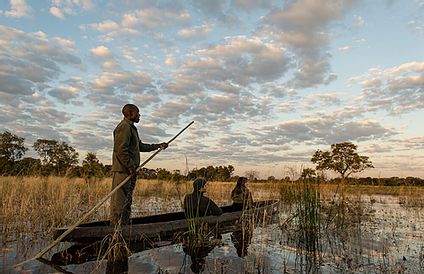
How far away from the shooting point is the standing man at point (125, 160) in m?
5.87

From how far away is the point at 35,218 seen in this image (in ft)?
24.8

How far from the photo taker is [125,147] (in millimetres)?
5934

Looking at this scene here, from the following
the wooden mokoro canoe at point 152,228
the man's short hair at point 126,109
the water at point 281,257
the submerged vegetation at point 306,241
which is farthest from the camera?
the man's short hair at point 126,109

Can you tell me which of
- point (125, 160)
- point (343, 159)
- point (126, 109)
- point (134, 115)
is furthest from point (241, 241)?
point (343, 159)

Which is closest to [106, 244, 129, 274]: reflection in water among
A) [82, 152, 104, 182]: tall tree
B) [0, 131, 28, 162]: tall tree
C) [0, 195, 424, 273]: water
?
[0, 195, 424, 273]: water

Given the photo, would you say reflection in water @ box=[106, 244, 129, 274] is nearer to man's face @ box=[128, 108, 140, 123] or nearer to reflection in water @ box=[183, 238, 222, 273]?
reflection in water @ box=[183, 238, 222, 273]

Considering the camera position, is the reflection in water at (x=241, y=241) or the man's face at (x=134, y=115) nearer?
the reflection in water at (x=241, y=241)

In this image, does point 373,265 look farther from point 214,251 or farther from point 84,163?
point 84,163

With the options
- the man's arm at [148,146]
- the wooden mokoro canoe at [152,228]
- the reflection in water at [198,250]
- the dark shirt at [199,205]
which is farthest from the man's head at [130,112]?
the reflection in water at [198,250]

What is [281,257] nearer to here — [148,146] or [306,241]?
[306,241]

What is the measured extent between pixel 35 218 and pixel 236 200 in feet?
18.3

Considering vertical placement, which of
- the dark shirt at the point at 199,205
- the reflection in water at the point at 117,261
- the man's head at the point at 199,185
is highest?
the man's head at the point at 199,185

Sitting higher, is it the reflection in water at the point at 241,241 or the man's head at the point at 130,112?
the man's head at the point at 130,112

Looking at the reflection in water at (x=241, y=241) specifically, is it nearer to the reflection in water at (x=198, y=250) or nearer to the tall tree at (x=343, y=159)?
the reflection in water at (x=198, y=250)
